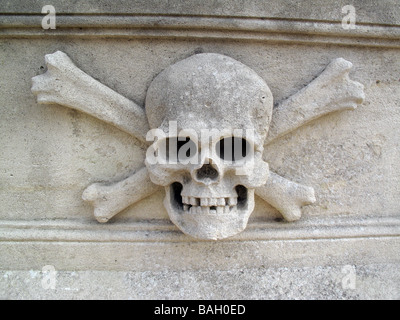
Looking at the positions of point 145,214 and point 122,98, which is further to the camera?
point 145,214

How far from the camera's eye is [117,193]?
1202mm

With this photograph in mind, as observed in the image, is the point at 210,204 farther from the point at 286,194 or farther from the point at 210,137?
the point at 286,194

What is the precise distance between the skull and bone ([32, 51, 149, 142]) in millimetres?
102

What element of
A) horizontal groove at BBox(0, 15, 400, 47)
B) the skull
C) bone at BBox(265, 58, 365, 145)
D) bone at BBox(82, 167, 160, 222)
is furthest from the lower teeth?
horizontal groove at BBox(0, 15, 400, 47)

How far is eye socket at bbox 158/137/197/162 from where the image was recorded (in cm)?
108

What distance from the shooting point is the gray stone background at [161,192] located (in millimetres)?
1143

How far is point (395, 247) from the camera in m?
1.32

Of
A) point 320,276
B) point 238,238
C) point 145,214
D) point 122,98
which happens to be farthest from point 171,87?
point 320,276

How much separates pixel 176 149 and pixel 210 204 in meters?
0.25

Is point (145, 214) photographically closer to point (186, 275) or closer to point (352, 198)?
point (186, 275)

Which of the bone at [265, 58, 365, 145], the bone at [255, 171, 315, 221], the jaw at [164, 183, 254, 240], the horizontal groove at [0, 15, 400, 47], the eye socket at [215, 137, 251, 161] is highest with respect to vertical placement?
the horizontal groove at [0, 15, 400, 47]

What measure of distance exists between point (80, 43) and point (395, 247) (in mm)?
1635

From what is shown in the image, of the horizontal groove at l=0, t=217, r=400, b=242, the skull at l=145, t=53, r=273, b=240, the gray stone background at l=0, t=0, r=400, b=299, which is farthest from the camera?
the horizontal groove at l=0, t=217, r=400, b=242

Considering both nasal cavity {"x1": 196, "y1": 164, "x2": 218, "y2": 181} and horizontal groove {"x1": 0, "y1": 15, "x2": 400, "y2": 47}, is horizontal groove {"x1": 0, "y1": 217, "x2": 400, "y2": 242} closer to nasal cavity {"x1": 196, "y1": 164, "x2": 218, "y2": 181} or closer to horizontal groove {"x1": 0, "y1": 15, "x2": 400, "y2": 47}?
nasal cavity {"x1": 196, "y1": 164, "x2": 218, "y2": 181}
